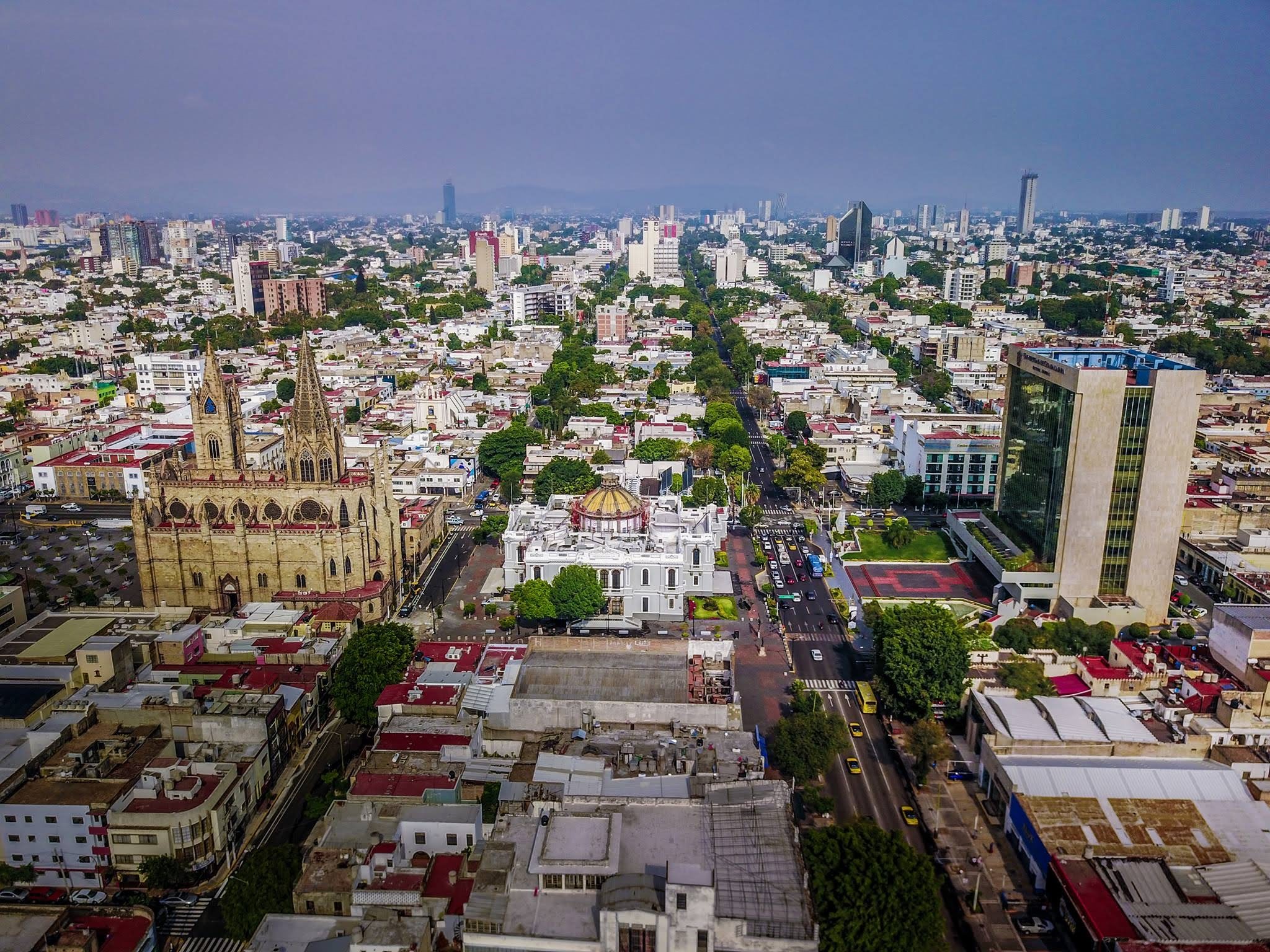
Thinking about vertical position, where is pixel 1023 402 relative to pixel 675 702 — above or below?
above

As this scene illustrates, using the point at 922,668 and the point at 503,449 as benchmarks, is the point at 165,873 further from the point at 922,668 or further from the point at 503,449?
the point at 503,449

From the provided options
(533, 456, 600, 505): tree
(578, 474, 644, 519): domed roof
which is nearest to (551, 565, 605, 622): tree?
(578, 474, 644, 519): domed roof

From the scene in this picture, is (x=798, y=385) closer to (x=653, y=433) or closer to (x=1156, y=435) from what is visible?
(x=653, y=433)

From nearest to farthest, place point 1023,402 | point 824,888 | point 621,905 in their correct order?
point 621,905, point 824,888, point 1023,402

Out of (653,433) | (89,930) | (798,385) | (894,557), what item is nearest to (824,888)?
(89,930)

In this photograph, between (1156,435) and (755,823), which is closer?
(755,823)

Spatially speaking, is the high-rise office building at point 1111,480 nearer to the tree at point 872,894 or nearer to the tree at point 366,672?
the tree at point 872,894
